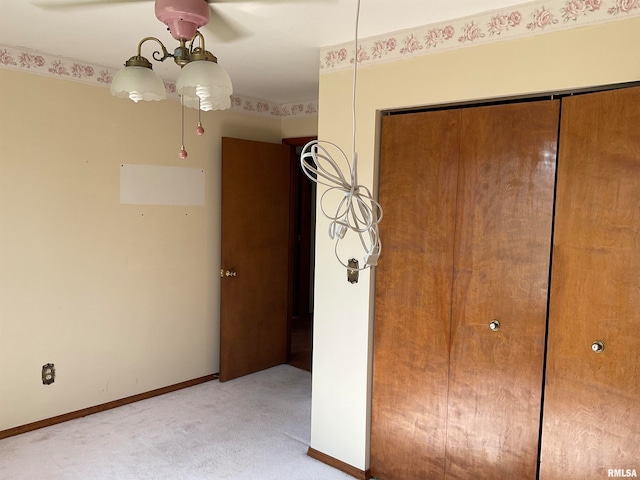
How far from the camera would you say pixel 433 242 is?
7.39ft

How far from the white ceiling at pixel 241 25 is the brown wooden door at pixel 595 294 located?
2.09 feet

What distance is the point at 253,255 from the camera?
3.95 metres

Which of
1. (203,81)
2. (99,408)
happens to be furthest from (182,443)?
(203,81)

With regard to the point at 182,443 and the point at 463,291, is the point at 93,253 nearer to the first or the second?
the point at 182,443

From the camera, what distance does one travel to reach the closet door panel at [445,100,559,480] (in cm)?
197

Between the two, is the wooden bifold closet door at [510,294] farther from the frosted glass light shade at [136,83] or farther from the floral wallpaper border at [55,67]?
the floral wallpaper border at [55,67]

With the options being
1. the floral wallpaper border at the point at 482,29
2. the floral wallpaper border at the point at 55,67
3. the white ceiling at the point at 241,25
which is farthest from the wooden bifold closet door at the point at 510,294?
the floral wallpaper border at the point at 55,67

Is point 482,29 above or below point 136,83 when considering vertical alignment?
above

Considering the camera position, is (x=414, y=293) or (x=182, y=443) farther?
(x=182, y=443)

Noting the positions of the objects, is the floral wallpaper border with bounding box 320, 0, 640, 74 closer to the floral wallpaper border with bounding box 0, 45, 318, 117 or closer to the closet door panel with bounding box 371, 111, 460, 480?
the closet door panel with bounding box 371, 111, 460, 480

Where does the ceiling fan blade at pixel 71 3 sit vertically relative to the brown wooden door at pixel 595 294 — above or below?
above

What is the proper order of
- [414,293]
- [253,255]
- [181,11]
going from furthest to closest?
[253,255]
[414,293]
[181,11]

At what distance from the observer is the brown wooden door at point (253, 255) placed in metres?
3.78

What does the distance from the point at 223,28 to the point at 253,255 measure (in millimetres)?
2027
